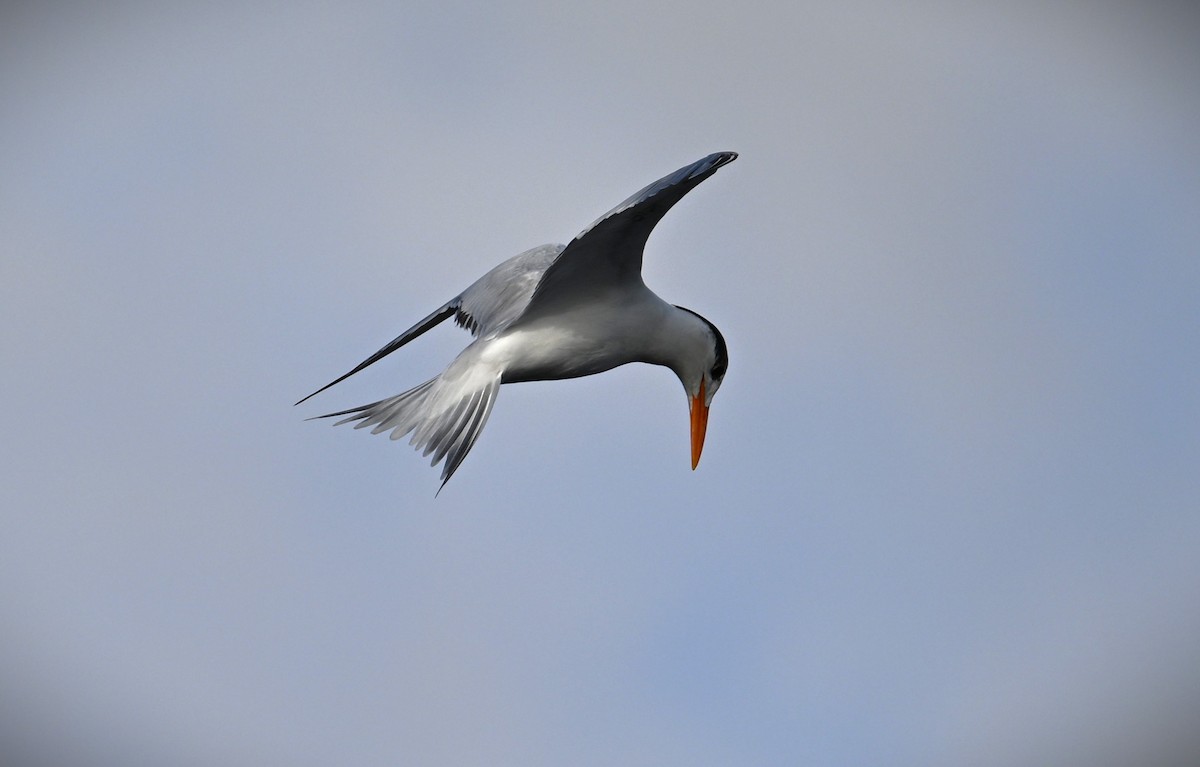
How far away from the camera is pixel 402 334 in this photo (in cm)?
821

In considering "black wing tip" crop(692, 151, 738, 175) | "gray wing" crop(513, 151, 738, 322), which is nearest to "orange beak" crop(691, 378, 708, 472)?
"gray wing" crop(513, 151, 738, 322)

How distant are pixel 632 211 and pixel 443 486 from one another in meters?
1.49

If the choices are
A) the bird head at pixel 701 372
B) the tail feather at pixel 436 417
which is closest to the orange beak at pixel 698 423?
the bird head at pixel 701 372

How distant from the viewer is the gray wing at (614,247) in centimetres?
588

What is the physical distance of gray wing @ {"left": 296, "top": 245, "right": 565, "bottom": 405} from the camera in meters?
7.85

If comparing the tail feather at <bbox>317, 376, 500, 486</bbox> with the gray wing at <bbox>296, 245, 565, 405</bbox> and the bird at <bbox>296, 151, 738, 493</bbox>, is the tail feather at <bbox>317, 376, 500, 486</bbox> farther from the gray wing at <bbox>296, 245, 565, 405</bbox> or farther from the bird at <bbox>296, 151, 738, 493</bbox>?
the gray wing at <bbox>296, 245, 565, 405</bbox>

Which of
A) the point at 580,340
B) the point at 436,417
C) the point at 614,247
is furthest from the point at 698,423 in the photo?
the point at 436,417

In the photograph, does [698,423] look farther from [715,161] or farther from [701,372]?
[715,161]

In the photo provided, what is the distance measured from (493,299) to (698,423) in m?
1.41

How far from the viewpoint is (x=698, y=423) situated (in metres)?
7.74

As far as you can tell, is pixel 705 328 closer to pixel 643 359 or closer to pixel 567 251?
pixel 643 359

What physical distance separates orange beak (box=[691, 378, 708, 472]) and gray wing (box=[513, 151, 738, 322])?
0.96 metres

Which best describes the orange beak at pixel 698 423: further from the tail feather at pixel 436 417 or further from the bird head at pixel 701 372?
the tail feather at pixel 436 417

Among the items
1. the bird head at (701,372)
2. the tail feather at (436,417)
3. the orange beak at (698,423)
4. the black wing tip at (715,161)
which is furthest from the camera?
the orange beak at (698,423)
